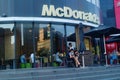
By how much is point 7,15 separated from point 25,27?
4.37 ft

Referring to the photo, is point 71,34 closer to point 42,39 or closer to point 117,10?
point 42,39

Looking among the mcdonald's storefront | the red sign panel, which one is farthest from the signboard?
the red sign panel

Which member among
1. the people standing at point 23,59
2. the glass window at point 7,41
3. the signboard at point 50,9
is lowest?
the people standing at point 23,59

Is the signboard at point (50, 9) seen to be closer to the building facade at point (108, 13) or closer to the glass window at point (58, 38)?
the glass window at point (58, 38)

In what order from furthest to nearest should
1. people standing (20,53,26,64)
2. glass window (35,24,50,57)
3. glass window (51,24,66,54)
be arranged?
1. glass window (51,24,66,54)
2. glass window (35,24,50,57)
3. people standing (20,53,26,64)

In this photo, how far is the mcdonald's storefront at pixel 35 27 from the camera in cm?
2056

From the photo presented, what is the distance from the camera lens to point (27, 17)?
20.8 m

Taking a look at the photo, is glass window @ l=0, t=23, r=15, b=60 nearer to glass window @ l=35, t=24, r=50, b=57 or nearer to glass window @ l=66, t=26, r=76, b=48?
glass window @ l=35, t=24, r=50, b=57

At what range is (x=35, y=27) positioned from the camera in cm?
2116

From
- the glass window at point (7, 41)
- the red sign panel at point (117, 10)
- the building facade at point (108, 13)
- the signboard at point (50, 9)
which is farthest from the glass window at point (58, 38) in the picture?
the building facade at point (108, 13)

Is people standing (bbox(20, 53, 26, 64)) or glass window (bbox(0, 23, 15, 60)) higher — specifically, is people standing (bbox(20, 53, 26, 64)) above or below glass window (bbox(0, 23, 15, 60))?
below

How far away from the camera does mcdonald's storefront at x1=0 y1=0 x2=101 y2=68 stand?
2056cm

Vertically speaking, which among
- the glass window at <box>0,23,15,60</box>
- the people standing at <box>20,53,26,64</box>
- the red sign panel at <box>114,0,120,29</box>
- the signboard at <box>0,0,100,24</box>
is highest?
the red sign panel at <box>114,0,120,29</box>

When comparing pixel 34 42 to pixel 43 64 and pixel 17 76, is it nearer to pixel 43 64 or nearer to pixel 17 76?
pixel 43 64
